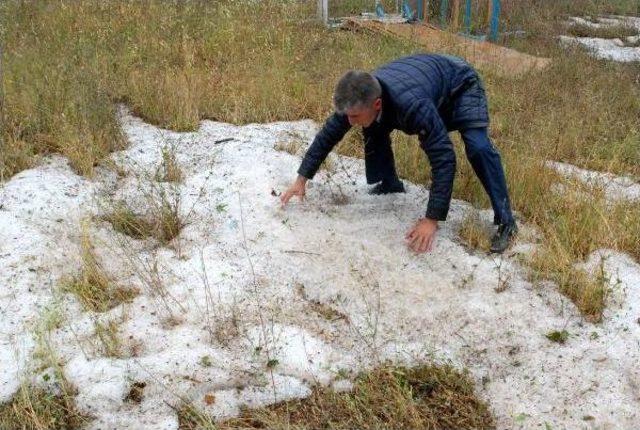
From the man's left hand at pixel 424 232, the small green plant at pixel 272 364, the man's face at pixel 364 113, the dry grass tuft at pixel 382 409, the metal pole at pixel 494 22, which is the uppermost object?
the man's face at pixel 364 113

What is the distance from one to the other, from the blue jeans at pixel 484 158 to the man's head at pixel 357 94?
1.94 ft

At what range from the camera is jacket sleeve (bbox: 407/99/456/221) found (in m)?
3.21

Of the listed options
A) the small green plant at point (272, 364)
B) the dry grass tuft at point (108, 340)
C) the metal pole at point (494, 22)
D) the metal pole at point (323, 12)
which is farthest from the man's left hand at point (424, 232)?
the metal pole at point (494, 22)

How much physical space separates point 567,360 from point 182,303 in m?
→ 1.92

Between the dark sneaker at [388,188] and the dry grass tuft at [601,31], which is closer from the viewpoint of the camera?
the dark sneaker at [388,188]

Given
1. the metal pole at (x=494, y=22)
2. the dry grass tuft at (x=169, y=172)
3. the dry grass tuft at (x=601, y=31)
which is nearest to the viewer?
the dry grass tuft at (x=169, y=172)

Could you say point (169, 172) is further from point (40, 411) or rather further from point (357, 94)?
point (40, 411)

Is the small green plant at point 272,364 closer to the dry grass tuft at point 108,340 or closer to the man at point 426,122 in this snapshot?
the dry grass tuft at point 108,340

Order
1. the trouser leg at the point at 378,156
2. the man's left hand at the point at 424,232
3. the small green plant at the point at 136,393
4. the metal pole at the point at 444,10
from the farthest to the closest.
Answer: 1. the metal pole at the point at 444,10
2. the trouser leg at the point at 378,156
3. the man's left hand at the point at 424,232
4. the small green plant at the point at 136,393

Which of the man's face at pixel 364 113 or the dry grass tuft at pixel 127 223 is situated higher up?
the man's face at pixel 364 113

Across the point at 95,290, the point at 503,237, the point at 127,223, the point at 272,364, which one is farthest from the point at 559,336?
the point at 127,223

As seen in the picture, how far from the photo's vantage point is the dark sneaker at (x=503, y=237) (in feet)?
12.2

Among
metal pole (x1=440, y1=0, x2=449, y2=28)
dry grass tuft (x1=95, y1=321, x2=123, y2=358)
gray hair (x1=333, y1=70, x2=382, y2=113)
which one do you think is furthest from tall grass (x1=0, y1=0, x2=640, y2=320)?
dry grass tuft (x1=95, y1=321, x2=123, y2=358)

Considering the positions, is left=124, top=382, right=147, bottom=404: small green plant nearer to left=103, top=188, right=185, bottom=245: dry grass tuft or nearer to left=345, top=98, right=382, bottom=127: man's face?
left=103, top=188, right=185, bottom=245: dry grass tuft
